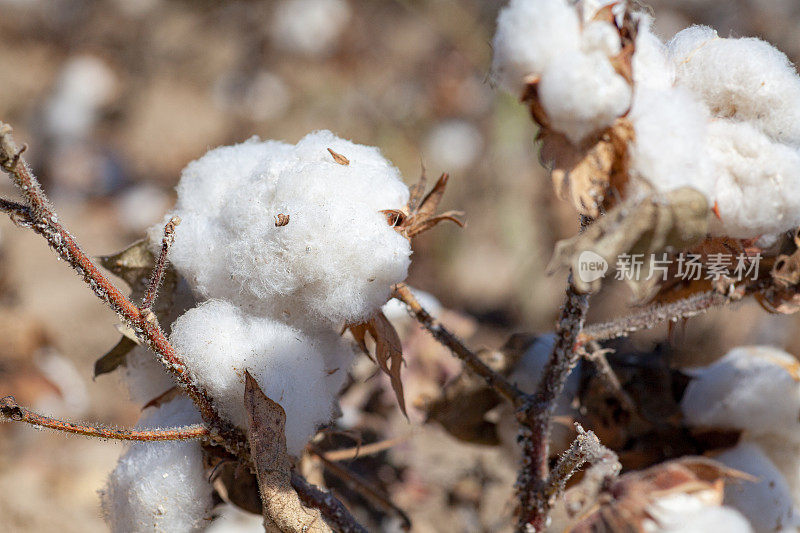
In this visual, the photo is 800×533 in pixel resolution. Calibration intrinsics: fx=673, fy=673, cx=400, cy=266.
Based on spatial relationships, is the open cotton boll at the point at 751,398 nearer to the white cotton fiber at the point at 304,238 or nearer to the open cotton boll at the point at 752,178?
the open cotton boll at the point at 752,178

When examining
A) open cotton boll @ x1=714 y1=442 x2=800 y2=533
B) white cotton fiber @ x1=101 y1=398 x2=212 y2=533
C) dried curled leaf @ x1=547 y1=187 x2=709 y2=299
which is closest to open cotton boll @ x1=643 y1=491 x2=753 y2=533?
open cotton boll @ x1=714 y1=442 x2=800 y2=533

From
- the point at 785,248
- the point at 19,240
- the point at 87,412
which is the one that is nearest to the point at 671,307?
the point at 785,248

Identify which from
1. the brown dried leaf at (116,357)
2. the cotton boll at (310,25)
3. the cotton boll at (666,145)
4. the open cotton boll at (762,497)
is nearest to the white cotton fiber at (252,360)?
the brown dried leaf at (116,357)

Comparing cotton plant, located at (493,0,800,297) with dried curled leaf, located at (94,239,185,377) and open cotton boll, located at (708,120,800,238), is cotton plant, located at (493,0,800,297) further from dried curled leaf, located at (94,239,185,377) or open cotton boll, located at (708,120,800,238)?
dried curled leaf, located at (94,239,185,377)

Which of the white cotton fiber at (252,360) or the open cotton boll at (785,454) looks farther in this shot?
the open cotton boll at (785,454)

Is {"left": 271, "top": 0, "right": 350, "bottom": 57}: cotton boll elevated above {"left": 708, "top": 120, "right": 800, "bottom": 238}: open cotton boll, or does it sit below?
below

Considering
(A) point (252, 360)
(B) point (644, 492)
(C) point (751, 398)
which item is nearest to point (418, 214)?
(A) point (252, 360)
